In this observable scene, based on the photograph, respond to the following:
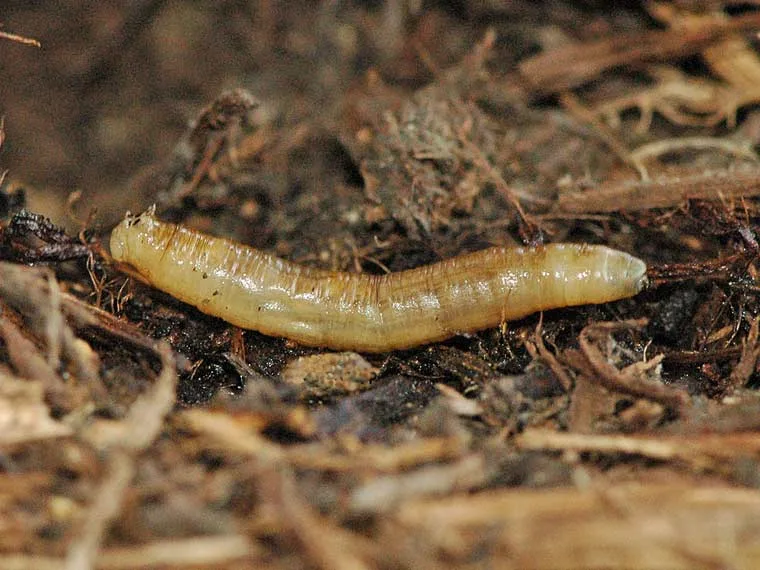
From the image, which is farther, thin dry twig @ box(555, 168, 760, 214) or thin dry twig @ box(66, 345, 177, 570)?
thin dry twig @ box(555, 168, 760, 214)

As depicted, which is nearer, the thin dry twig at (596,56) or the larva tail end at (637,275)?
the larva tail end at (637,275)

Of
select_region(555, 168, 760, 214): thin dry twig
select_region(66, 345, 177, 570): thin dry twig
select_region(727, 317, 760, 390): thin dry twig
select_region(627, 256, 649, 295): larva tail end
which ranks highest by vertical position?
select_region(555, 168, 760, 214): thin dry twig

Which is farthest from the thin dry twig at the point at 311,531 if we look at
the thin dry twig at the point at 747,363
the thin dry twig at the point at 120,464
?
the thin dry twig at the point at 747,363

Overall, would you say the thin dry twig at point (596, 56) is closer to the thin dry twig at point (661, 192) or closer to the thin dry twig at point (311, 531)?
the thin dry twig at point (661, 192)

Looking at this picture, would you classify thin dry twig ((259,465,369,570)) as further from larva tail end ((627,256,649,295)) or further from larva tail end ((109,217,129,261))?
→ larva tail end ((627,256,649,295))

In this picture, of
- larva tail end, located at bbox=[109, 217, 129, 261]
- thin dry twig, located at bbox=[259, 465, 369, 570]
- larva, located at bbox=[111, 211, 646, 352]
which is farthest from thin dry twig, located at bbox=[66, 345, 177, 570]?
larva tail end, located at bbox=[109, 217, 129, 261]

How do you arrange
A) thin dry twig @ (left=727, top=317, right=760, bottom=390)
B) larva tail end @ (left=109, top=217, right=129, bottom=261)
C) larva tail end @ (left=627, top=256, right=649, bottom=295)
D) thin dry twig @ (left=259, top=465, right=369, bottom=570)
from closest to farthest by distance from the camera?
1. thin dry twig @ (left=259, top=465, right=369, bottom=570)
2. thin dry twig @ (left=727, top=317, right=760, bottom=390)
3. larva tail end @ (left=627, top=256, right=649, bottom=295)
4. larva tail end @ (left=109, top=217, right=129, bottom=261)

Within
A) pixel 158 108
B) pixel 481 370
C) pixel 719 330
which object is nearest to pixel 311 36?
pixel 158 108

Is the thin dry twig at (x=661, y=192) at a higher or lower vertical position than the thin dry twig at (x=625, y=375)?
higher

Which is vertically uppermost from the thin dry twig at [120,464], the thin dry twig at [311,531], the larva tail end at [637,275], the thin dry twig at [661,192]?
the thin dry twig at [661,192]
